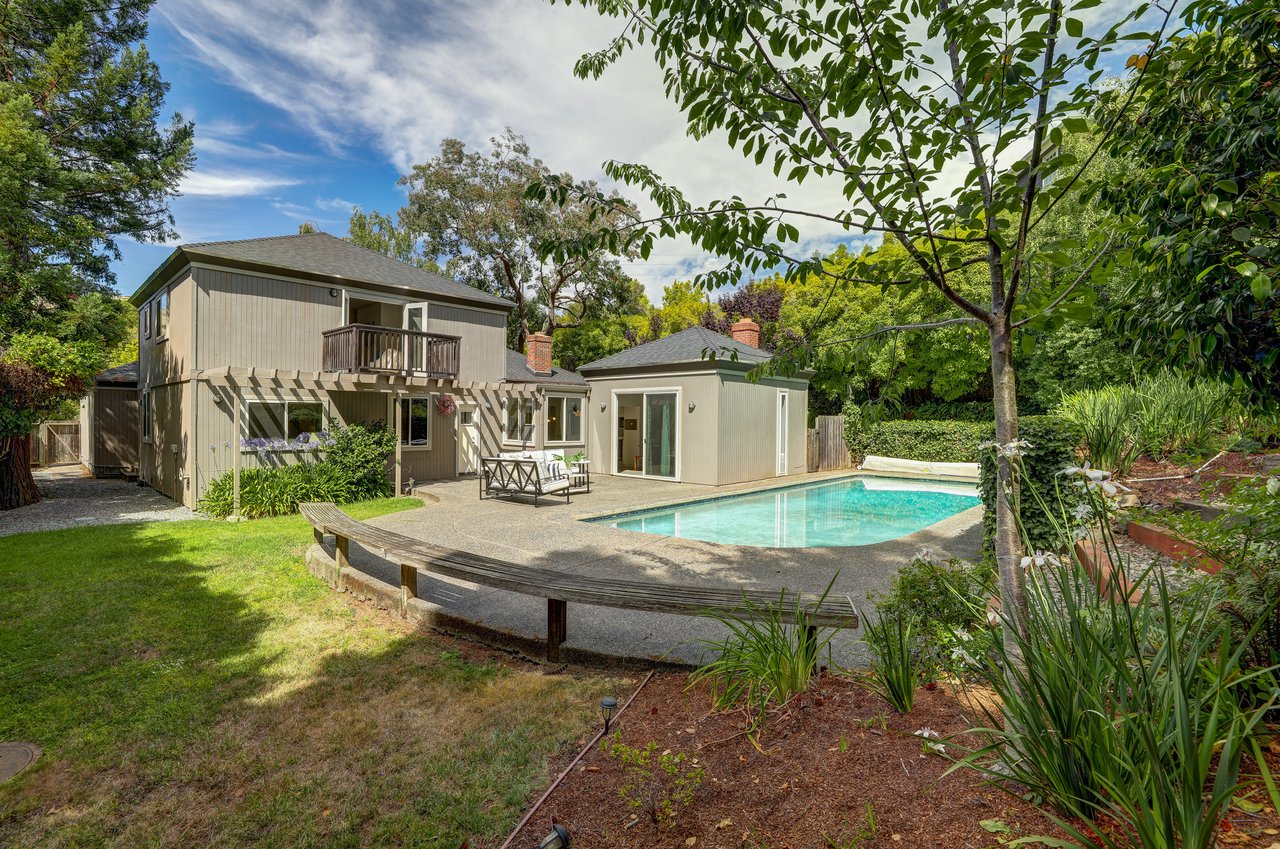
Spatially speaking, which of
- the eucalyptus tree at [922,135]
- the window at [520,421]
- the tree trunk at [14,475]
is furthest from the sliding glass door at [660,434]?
the tree trunk at [14,475]

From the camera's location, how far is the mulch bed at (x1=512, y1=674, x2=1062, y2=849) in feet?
6.23

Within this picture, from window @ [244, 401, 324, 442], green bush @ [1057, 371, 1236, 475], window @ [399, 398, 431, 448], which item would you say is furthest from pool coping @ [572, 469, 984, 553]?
window @ [244, 401, 324, 442]

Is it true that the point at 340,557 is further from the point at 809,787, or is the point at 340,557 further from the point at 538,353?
the point at 538,353

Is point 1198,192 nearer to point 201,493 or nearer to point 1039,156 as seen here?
point 1039,156

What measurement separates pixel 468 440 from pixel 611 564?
11010 millimetres

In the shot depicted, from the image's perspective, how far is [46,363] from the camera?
32.9 feet

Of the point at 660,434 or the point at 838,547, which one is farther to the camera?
the point at 660,434

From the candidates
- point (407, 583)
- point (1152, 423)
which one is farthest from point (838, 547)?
point (407, 583)

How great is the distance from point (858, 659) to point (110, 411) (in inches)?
874

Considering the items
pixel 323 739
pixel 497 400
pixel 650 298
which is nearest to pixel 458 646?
pixel 323 739

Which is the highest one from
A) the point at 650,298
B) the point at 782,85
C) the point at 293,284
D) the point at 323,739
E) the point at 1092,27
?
the point at 650,298

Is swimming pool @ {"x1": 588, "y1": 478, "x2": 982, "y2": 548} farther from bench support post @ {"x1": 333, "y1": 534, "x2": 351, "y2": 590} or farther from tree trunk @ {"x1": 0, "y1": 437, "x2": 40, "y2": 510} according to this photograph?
tree trunk @ {"x1": 0, "y1": 437, "x2": 40, "y2": 510}

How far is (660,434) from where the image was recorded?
54.9 ft

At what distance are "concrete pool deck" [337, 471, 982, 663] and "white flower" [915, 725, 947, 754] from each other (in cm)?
143
